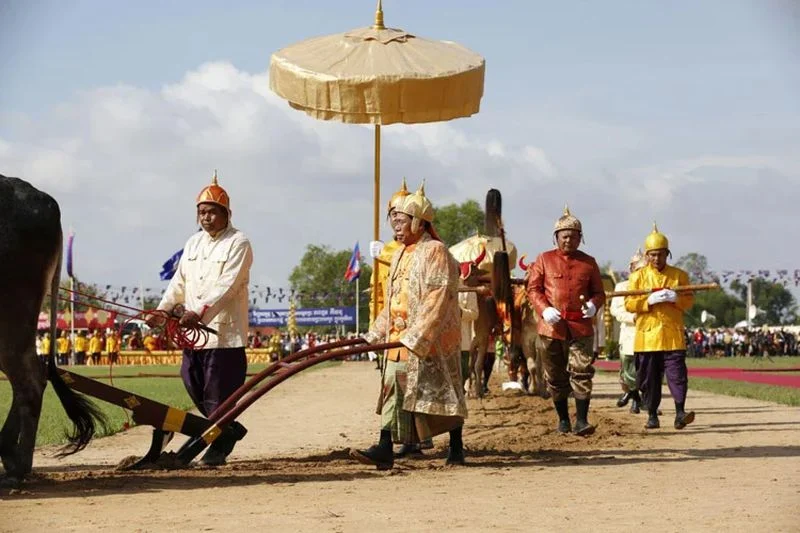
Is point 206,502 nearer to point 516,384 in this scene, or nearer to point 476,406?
point 476,406

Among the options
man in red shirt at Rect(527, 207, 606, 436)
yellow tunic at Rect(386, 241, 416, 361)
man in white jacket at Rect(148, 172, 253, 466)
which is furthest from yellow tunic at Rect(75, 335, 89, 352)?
yellow tunic at Rect(386, 241, 416, 361)

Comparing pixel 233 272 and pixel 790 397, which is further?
pixel 790 397

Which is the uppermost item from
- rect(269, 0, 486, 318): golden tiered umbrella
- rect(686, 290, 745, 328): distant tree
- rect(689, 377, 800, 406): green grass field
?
rect(686, 290, 745, 328): distant tree

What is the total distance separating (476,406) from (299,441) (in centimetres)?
472

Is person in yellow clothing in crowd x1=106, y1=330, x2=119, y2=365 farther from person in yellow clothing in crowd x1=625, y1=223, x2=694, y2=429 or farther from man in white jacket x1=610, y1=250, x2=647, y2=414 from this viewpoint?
man in white jacket x1=610, y1=250, x2=647, y2=414

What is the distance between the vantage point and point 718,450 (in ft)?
35.9

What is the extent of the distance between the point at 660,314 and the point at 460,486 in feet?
17.5

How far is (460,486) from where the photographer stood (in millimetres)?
8477

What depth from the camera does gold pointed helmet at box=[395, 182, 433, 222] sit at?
9.70 m

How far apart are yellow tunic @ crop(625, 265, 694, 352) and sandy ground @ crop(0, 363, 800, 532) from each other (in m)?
0.85

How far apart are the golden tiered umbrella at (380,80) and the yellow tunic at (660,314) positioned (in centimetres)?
277

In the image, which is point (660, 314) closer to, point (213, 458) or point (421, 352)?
point (421, 352)

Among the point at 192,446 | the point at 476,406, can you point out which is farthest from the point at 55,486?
the point at 476,406

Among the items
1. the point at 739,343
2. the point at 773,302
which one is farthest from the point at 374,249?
the point at 773,302
